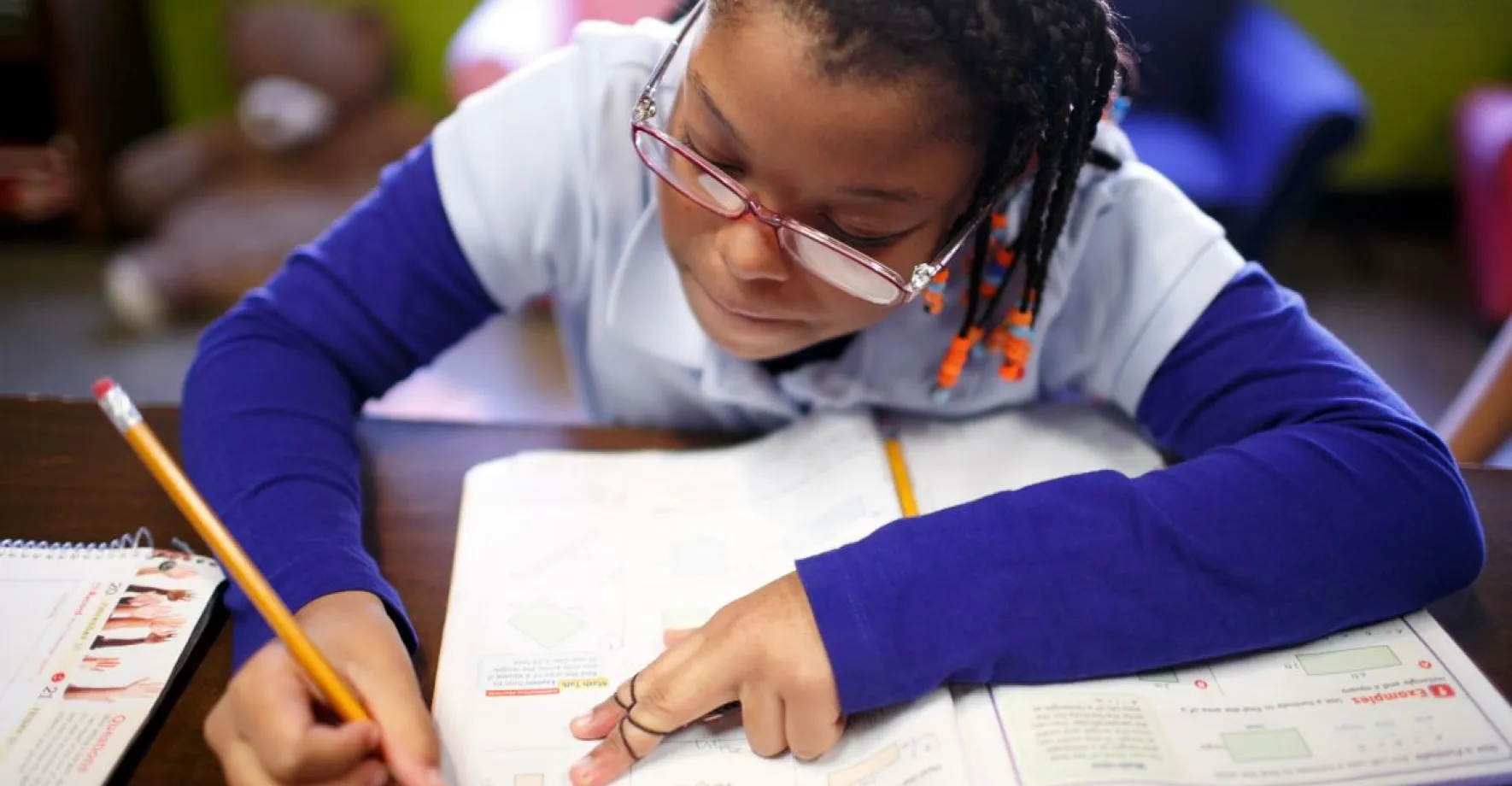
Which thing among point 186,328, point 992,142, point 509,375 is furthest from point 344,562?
point 186,328

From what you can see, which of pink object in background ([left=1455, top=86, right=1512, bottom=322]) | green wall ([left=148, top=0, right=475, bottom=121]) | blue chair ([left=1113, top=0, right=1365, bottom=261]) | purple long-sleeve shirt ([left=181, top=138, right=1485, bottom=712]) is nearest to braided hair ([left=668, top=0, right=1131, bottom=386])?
purple long-sleeve shirt ([left=181, top=138, right=1485, bottom=712])

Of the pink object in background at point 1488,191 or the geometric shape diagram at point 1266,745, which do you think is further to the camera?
the pink object in background at point 1488,191

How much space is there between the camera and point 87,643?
61cm

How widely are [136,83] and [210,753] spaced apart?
233 centimetres

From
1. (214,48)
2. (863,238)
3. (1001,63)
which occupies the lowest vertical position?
(214,48)

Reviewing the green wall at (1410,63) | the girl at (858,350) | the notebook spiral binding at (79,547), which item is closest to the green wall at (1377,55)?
the green wall at (1410,63)

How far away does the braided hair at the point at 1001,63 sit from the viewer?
0.56 m

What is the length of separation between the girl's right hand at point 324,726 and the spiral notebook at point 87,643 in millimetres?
56

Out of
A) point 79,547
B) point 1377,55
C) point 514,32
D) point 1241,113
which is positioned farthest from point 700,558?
point 1377,55

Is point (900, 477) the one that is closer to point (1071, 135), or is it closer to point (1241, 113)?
point (1071, 135)

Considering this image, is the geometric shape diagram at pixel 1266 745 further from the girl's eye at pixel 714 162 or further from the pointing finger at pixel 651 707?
the girl's eye at pixel 714 162

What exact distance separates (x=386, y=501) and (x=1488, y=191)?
230 centimetres

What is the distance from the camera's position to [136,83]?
8.01 ft

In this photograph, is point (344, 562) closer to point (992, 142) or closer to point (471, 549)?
point (471, 549)
